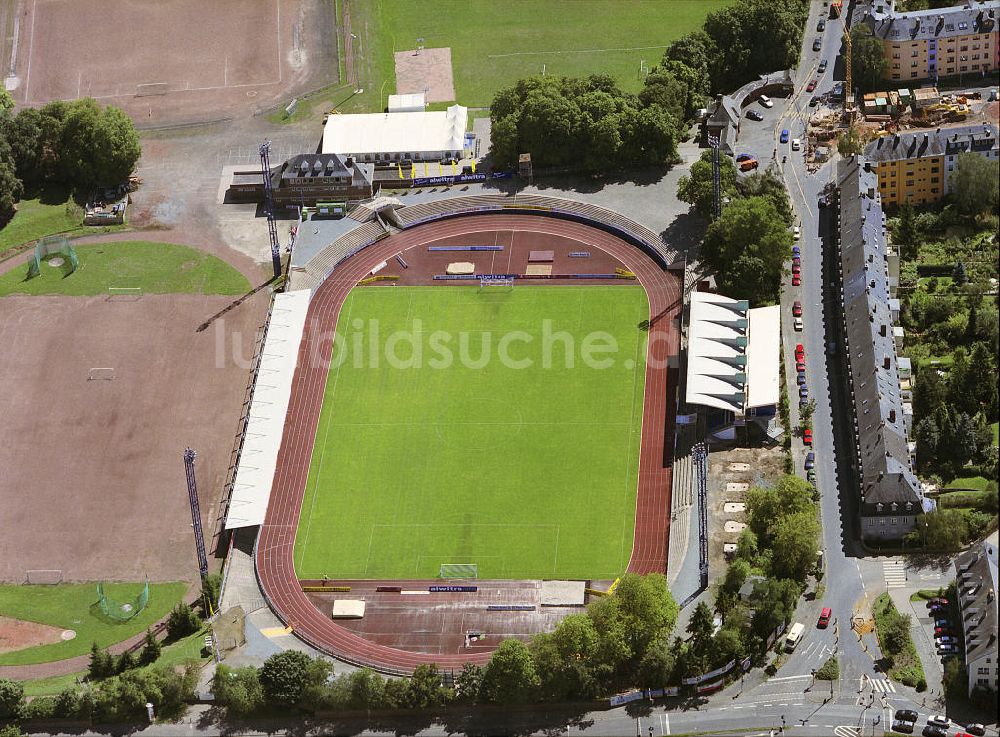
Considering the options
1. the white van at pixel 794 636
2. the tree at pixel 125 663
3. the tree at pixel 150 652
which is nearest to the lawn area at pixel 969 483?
the white van at pixel 794 636

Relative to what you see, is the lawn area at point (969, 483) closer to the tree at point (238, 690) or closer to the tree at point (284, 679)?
the tree at point (284, 679)

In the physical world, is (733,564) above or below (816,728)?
above

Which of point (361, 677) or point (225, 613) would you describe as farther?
point (225, 613)

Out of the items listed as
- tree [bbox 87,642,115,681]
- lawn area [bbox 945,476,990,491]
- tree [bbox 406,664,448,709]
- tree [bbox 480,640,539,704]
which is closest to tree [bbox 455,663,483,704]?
tree [bbox 480,640,539,704]

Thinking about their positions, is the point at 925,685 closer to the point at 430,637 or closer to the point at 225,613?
the point at 430,637

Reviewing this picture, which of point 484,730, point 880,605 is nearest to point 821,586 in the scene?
point 880,605
